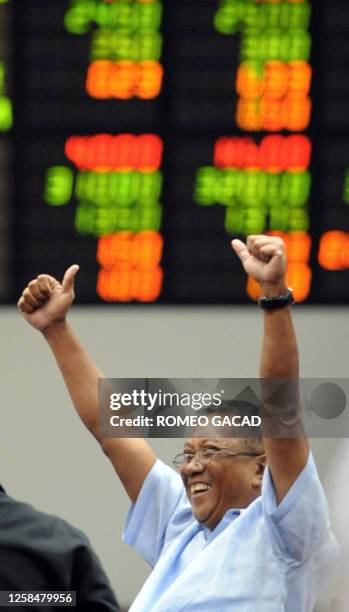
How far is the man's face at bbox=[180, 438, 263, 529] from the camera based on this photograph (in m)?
2.85

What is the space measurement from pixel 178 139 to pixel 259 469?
211 centimetres

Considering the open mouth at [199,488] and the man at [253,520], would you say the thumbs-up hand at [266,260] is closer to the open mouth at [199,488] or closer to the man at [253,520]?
the man at [253,520]

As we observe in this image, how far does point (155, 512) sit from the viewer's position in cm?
307

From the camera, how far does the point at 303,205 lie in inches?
189

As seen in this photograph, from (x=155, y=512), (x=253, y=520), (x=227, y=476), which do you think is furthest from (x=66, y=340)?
(x=253, y=520)

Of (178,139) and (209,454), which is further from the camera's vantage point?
(178,139)

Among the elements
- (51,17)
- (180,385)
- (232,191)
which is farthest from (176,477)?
(51,17)

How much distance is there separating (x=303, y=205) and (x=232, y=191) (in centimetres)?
21

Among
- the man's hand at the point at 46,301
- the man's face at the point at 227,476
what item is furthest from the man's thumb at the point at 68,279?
the man's face at the point at 227,476

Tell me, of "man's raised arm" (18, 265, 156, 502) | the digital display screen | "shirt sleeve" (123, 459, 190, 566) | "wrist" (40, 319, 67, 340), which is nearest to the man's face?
"shirt sleeve" (123, 459, 190, 566)

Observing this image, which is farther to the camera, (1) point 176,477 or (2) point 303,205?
(2) point 303,205

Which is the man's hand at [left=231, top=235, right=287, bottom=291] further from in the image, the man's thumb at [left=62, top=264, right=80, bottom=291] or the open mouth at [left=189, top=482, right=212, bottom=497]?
the man's thumb at [left=62, top=264, right=80, bottom=291]

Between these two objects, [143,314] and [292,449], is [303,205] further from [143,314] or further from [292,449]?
[292,449]

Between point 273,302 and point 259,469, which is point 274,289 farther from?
point 259,469
